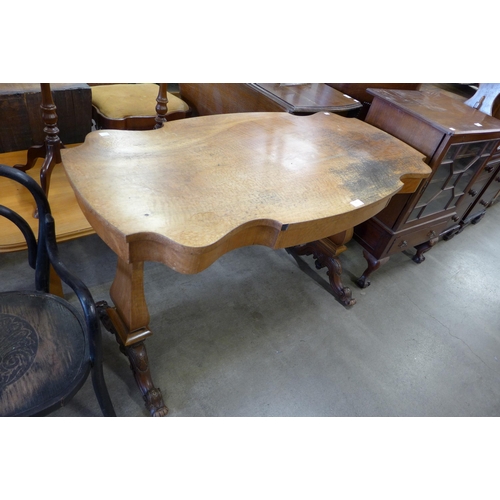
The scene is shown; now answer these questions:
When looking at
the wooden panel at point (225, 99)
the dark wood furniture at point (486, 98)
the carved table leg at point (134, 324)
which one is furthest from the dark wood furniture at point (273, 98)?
the carved table leg at point (134, 324)

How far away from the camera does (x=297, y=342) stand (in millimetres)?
1530

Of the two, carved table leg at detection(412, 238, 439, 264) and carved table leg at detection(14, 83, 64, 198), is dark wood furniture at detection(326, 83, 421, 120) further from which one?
carved table leg at detection(14, 83, 64, 198)

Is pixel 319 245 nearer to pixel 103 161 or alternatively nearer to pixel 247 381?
pixel 247 381

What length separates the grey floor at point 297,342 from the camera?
1310 mm

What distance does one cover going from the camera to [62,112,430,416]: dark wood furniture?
0.80 m

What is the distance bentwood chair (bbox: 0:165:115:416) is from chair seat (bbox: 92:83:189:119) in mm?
898

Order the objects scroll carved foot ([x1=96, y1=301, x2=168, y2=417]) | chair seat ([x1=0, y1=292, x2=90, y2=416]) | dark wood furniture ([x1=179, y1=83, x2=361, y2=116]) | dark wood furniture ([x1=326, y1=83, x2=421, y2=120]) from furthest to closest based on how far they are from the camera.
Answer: dark wood furniture ([x1=326, y1=83, x2=421, y2=120]), dark wood furniture ([x1=179, y1=83, x2=361, y2=116]), scroll carved foot ([x1=96, y1=301, x2=168, y2=417]), chair seat ([x1=0, y1=292, x2=90, y2=416])

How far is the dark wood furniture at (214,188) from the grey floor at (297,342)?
0.67 ft

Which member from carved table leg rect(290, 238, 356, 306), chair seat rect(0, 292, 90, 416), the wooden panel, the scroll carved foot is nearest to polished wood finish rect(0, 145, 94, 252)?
chair seat rect(0, 292, 90, 416)

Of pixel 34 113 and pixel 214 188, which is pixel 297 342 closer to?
pixel 214 188

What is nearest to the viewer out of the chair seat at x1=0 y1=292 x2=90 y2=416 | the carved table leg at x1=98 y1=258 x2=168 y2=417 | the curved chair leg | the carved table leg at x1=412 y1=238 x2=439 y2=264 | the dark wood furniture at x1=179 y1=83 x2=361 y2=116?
the chair seat at x1=0 y1=292 x2=90 y2=416

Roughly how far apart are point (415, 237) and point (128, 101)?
1.59m

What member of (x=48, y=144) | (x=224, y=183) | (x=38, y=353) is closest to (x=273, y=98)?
(x=224, y=183)

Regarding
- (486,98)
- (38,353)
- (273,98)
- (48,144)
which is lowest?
(38,353)
